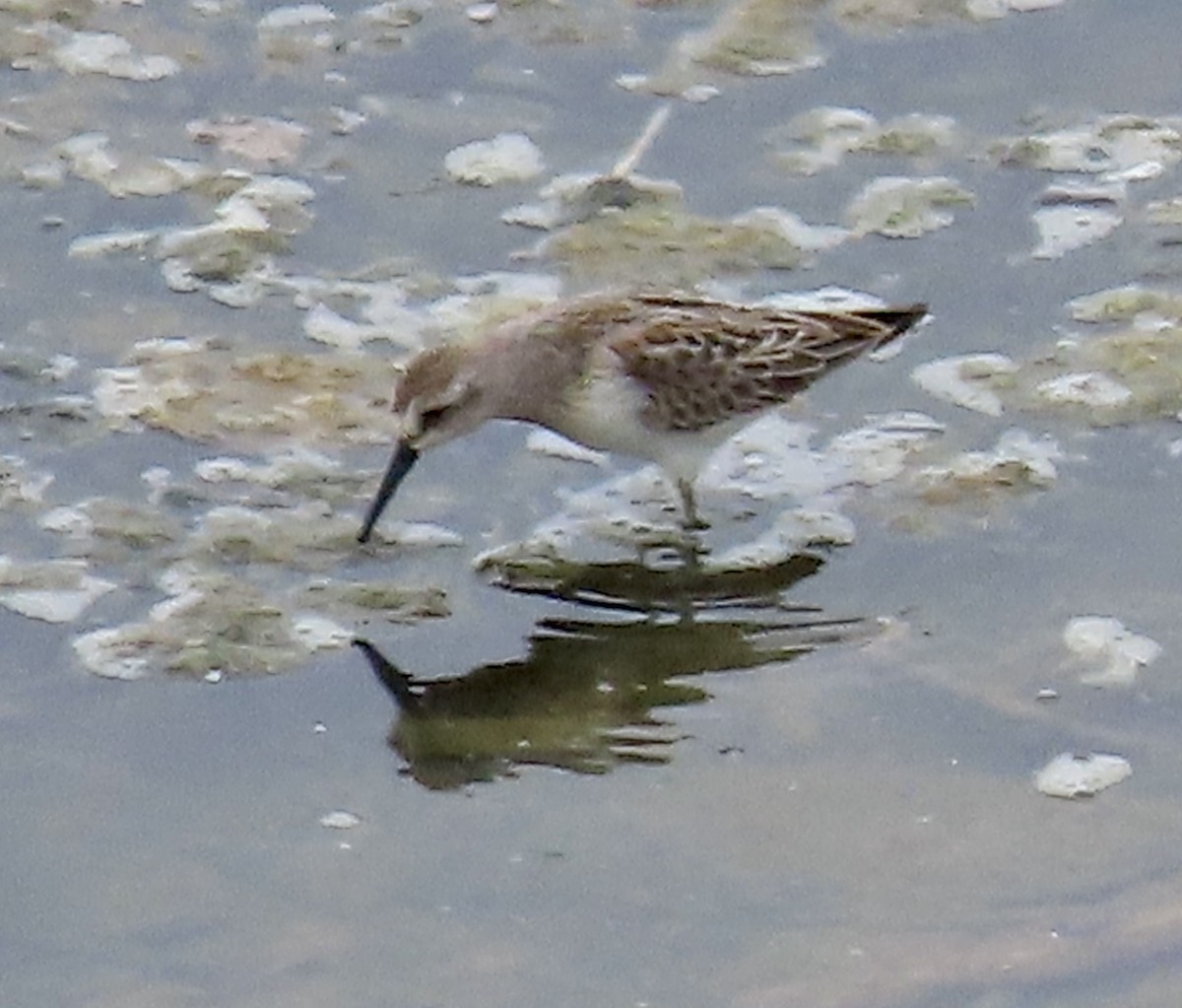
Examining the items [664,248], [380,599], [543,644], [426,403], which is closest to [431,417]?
[426,403]

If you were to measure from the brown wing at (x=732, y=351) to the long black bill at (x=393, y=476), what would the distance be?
0.47 m

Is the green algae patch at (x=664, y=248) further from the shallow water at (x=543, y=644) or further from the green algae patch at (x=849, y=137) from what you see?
the green algae patch at (x=849, y=137)

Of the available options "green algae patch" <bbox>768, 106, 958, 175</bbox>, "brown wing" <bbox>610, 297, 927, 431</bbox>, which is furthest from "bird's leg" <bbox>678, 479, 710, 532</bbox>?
"green algae patch" <bbox>768, 106, 958, 175</bbox>

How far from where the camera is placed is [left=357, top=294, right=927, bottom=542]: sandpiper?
5359 mm

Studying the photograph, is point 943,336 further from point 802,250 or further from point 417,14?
point 417,14

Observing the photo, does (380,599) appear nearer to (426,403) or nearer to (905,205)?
(426,403)

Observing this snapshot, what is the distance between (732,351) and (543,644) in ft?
2.50

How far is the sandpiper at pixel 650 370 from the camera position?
17.6 feet

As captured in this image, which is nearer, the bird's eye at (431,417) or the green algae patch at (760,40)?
the bird's eye at (431,417)

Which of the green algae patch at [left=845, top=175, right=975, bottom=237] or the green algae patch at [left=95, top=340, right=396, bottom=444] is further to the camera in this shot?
the green algae patch at [left=845, top=175, right=975, bottom=237]

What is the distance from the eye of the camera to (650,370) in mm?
5418

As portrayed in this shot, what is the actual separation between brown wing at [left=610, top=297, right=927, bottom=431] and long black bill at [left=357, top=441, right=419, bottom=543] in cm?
47

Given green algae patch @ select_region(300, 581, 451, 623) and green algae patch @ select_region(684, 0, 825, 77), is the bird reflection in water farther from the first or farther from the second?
green algae patch @ select_region(684, 0, 825, 77)

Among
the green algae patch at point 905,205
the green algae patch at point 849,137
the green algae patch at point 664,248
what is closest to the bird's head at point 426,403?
the green algae patch at point 664,248
